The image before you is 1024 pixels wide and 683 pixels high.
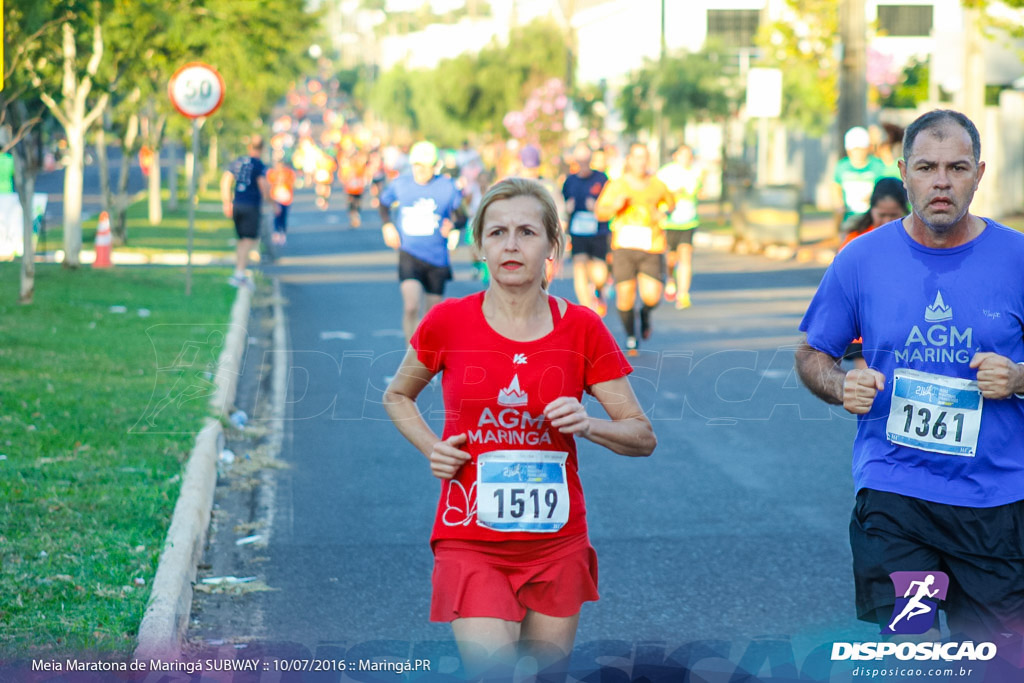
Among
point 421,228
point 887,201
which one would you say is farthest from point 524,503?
point 421,228

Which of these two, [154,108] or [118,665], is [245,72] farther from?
[118,665]

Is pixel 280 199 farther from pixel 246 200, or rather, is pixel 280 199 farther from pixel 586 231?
pixel 586 231

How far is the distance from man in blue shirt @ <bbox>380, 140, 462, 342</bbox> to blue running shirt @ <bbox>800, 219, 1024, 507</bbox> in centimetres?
852

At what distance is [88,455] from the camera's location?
820cm

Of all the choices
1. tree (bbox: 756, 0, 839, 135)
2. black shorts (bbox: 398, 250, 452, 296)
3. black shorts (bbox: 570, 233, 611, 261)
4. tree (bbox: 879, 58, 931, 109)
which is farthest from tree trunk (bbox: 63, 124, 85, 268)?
tree (bbox: 879, 58, 931, 109)

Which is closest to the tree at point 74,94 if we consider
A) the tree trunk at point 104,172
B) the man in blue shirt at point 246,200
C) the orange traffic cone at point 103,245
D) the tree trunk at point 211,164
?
the orange traffic cone at point 103,245

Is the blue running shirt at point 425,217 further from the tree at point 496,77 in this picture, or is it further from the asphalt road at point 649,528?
the tree at point 496,77

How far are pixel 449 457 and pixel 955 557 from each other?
1387 mm

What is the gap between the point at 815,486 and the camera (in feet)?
27.8

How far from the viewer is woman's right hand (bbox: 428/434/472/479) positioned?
12.6 ft

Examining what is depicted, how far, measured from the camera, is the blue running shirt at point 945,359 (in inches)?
155

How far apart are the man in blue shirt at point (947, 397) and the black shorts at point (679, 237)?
45.6ft

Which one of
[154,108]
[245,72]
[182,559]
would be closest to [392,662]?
[182,559]

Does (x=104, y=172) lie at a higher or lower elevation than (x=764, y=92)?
lower
